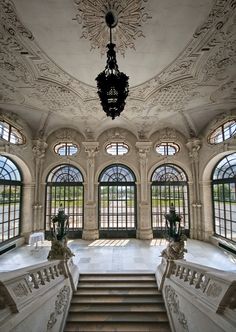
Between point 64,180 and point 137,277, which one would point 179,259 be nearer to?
point 137,277

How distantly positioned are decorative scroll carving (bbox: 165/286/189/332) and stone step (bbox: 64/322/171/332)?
50cm

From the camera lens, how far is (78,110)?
8.09m

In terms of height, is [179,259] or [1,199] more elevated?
[1,199]

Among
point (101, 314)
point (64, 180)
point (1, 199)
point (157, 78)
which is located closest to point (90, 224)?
point (64, 180)

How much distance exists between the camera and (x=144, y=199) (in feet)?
31.5

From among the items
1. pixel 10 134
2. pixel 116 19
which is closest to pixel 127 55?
pixel 116 19

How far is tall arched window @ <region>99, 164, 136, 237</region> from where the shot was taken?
32.6ft

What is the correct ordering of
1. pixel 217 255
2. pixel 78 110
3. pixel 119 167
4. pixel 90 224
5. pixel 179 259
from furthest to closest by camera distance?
pixel 119 167 < pixel 90 224 < pixel 78 110 < pixel 217 255 < pixel 179 259

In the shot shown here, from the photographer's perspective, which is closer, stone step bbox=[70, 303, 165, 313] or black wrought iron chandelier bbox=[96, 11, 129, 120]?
black wrought iron chandelier bbox=[96, 11, 129, 120]

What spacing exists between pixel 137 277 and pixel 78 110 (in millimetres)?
6543

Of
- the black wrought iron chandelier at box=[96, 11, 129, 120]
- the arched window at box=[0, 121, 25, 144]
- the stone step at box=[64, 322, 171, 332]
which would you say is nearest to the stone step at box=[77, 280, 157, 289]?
the stone step at box=[64, 322, 171, 332]

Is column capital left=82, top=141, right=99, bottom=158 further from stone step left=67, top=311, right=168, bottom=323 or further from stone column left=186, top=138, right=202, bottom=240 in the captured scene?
stone step left=67, top=311, right=168, bottom=323

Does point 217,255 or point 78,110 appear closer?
point 217,255

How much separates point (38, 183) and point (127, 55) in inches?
284
